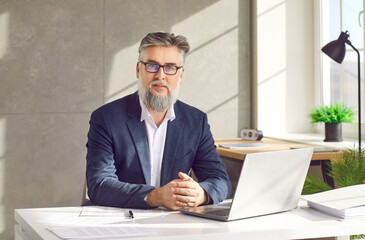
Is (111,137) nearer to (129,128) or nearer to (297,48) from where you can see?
(129,128)

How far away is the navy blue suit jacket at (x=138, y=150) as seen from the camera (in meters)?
2.36

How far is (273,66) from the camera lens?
15.7 ft

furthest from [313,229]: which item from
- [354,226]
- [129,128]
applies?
[129,128]

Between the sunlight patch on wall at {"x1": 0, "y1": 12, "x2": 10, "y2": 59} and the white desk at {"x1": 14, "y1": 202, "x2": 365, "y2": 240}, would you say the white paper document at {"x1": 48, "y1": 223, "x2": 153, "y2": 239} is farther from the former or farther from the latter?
the sunlight patch on wall at {"x1": 0, "y1": 12, "x2": 10, "y2": 59}

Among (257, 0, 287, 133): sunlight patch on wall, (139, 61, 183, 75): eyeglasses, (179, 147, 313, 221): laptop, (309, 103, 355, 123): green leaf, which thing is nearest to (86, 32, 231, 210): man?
(139, 61, 183, 75): eyeglasses

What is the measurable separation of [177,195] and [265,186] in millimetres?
379

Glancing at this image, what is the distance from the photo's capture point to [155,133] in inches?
103

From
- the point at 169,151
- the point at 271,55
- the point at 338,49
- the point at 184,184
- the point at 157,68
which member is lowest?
the point at 184,184

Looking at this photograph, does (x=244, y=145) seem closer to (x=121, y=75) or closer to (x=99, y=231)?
(x=121, y=75)

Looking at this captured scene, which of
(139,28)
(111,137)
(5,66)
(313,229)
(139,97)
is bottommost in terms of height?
(313,229)

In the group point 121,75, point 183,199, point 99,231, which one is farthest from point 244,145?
point 99,231

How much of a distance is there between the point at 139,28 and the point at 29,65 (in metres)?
0.98

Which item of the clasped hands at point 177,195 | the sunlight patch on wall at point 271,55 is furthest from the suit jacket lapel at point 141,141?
the sunlight patch on wall at point 271,55

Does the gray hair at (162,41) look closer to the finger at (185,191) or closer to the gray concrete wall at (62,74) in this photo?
the finger at (185,191)
